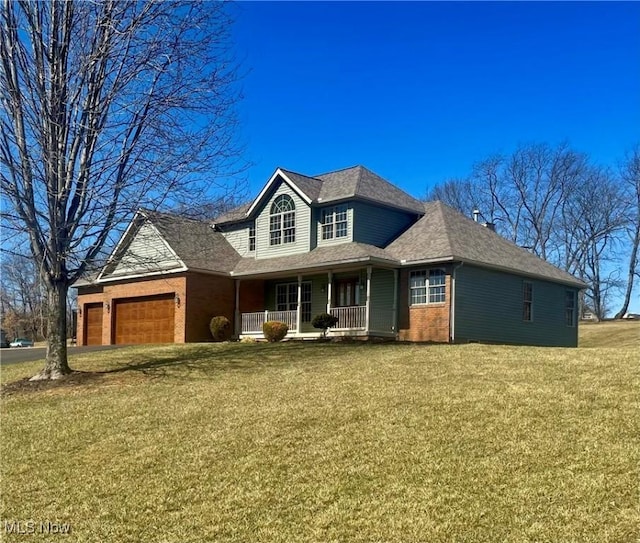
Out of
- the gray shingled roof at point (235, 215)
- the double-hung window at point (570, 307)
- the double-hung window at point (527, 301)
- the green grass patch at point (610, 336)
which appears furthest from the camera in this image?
the green grass patch at point (610, 336)

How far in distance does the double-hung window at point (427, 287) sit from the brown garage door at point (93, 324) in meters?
15.1

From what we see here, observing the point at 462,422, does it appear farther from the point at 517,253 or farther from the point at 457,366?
the point at 517,253

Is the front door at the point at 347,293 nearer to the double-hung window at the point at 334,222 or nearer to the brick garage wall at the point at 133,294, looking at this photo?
the double-hung window at the point at 334,222

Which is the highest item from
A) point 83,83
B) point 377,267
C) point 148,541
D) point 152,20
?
point 152,20

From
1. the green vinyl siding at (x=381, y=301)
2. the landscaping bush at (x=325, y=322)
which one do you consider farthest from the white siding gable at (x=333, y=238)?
the landscaping bush at (x=325, y=322)

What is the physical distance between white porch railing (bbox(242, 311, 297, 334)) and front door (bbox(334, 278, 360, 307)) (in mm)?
1844

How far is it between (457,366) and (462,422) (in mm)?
4632

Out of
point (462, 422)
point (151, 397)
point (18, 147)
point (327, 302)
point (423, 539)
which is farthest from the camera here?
point (327, 302)

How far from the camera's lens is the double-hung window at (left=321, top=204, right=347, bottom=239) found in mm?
25172

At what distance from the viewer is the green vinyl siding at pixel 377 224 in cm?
2484

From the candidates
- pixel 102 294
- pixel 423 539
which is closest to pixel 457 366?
pixel 423 539

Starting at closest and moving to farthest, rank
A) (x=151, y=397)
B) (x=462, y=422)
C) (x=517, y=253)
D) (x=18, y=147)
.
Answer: (x=462, y=422) < (x=151, y=397) < (x=18, y=147) < (x=517, y=253)

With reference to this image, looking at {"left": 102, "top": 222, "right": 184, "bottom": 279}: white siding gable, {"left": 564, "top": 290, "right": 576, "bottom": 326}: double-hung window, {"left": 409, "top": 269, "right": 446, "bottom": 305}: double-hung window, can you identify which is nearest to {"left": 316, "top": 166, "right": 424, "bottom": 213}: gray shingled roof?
{"left": 409, "top": 269, "right": 446, "bottom": 305}: double-hung window

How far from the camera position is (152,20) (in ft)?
51.1
